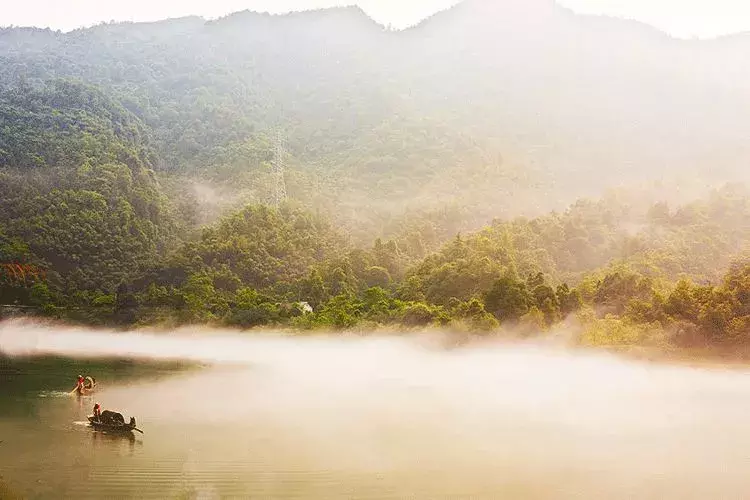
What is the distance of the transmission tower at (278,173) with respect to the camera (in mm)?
72344

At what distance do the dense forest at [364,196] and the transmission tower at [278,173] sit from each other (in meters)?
0.75

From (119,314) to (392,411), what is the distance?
35.3 m

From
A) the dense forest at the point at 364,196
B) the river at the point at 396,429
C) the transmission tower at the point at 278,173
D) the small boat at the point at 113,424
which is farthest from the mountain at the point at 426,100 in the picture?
the small boat at the point at 113,424

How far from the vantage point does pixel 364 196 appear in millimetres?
75875

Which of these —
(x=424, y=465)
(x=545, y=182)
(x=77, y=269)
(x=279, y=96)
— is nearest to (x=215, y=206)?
(x=77, y=269)

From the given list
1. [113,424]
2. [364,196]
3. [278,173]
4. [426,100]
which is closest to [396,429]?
[113,424]

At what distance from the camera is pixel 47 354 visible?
1774 inches

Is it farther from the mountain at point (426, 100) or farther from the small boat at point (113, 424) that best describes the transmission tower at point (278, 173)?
the small boat at point (113, 424)

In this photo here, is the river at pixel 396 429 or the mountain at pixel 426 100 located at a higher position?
the mountain at pixel 426 100

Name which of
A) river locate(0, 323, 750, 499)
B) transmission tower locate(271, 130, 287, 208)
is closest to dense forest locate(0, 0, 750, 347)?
transmission tower locate(271, 130, 287, 208)

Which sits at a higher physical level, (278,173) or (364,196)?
(278,173)

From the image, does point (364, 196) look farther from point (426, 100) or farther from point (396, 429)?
point (396, 429)

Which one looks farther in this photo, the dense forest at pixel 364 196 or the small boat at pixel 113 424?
the dense forest at pixel 364 196

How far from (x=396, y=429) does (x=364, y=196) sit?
2163 inches
